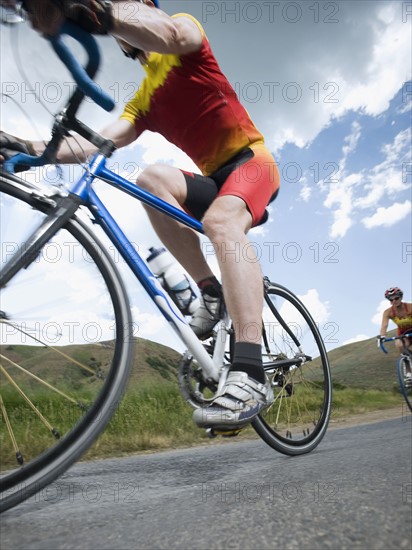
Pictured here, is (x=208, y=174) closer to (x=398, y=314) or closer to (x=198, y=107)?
(x=198, y=107)

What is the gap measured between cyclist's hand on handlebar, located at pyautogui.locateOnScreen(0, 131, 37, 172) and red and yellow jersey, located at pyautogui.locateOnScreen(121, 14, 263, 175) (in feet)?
2.14

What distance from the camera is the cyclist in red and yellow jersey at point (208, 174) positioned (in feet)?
6.11

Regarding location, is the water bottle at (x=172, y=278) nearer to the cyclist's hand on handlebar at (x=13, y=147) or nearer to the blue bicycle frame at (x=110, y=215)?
the blue bicycle frame at (x=110, y=215)

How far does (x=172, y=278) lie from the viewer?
6.86ft

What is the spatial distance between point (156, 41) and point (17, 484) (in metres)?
1.44

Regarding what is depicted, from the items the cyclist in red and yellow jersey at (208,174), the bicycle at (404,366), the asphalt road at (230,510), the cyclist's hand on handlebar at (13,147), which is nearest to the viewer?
the asphalt road at (230,510)

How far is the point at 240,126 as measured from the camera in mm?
2248

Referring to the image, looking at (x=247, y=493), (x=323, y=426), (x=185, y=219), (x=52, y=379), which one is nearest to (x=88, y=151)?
(x=185, y=219)

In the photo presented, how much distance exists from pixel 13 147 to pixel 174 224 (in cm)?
78

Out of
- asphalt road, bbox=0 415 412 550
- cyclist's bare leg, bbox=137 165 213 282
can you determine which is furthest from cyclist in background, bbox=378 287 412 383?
asphalt road, bbox=0 415 412 550

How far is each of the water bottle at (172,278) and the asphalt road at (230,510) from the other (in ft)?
2.32

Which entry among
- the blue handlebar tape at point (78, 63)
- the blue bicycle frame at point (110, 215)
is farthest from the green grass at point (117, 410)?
the blue handlebar tape at point (78, 63)

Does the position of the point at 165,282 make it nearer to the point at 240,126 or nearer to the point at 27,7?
the point at 240,126

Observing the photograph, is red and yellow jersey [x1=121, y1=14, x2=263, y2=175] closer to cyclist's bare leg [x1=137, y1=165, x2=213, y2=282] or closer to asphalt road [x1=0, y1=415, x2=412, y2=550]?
cyclist's bare leg [x1=137, y1=165, x2=213, y2=282]
